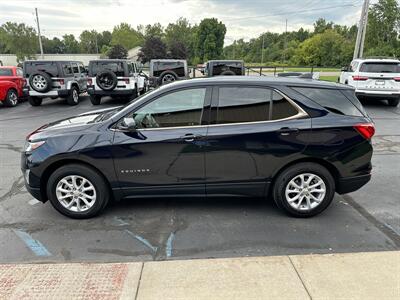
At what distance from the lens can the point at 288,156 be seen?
3.64 m

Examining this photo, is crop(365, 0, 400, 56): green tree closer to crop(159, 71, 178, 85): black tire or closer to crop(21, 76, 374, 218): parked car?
crop(159, 71, 178, 85): black tire

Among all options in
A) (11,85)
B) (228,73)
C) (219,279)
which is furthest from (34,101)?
Answer: (219,279)

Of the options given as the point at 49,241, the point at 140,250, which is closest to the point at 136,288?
the point at 140,250

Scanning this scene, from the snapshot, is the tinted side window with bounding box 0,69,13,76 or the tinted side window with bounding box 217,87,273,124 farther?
the tinted side window with bounding box 0,69,13,76

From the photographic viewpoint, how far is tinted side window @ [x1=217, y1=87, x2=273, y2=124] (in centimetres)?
363

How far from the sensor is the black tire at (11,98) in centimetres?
1323

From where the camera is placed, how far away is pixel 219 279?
2.74m

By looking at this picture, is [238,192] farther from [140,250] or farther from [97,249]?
[97,249]

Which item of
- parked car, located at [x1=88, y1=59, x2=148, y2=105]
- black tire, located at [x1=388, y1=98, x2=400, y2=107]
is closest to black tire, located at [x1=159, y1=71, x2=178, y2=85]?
parked car, located at [x1=88, y1=59, x2=148, y2=105]

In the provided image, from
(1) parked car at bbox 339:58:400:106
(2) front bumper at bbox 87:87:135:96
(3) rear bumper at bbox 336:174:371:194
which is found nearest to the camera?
(3) rear bumper at bbox 336:174:371:194

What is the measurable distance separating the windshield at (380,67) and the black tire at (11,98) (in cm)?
1419

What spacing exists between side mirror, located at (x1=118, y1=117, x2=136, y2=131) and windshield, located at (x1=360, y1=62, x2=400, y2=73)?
11180 mm

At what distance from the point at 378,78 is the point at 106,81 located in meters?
10.5

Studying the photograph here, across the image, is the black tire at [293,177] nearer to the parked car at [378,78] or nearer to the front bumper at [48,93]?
the parked car at [378,78]
